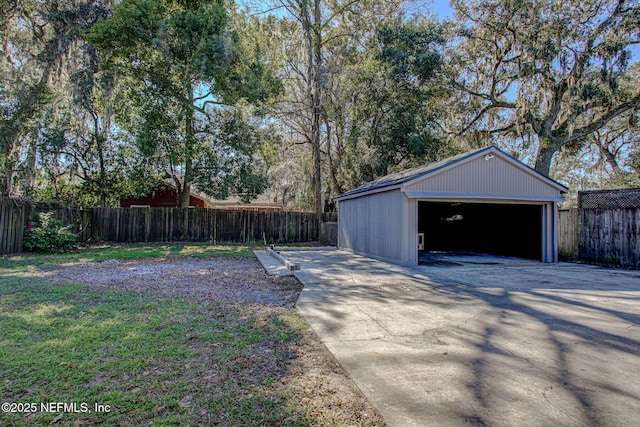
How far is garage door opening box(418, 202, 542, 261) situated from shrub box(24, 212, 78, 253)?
11928mm

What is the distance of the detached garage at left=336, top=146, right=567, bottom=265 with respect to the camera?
8992mm

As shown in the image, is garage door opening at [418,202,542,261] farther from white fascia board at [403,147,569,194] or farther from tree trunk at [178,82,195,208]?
tree trunk at [178,82,195,208]

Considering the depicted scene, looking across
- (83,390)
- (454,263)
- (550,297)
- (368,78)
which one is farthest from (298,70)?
(83,390)

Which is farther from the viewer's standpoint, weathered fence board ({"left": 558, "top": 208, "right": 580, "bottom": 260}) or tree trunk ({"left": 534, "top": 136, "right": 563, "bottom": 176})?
tree trunk ({"left": 534, "top": 136, "right": 563, "bottom": 176})

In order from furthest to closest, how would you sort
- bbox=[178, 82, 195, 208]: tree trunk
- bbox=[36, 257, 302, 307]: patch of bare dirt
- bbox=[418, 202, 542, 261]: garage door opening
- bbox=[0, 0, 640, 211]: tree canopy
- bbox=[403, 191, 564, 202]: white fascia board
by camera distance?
bbox=[178, 82, 195, 208]: tree trunk → bbox=[0, 0, 640, 211]: tree canopy → bbox=[418, 202, 542, 261]: garage door opening → bbox=[403, 191, 564, 202]: white fascia board → bbox=[36, 257, 302, 307]: patch of bare dirt

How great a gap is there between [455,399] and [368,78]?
1617cm

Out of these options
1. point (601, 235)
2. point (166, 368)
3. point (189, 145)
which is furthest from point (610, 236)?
point (189, 145)

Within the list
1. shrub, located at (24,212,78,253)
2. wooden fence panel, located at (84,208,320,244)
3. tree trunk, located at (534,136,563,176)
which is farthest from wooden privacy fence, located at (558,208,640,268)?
shrub, located at (24,212,78,253)

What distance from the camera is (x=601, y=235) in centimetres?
948

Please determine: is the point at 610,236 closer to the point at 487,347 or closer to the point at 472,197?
the point at 472,197

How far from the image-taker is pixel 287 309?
15.1ft

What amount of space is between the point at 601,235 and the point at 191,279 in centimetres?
1034

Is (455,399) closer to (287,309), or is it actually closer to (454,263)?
(287,309)

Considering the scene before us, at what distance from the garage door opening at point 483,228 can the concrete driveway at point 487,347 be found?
455 centimetres
